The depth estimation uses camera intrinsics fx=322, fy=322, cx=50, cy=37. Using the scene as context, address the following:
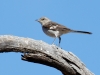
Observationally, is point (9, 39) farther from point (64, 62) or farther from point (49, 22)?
point (49, 22)

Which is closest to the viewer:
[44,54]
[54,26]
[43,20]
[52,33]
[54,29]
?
[44,54]

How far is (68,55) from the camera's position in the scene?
6.02 m

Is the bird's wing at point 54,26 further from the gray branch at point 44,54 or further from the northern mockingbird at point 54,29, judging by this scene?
the gray branch at point 44,54

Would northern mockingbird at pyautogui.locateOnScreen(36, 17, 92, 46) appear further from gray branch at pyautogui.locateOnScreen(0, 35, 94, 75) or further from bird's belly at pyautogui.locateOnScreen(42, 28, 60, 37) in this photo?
gray branch at pyautogui.locateOnScreen(0, 35, 94, 75)

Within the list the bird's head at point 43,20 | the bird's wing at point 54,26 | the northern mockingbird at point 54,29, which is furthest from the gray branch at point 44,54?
the bird's head at point 43,20

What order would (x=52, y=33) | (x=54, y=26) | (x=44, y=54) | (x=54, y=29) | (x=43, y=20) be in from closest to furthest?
(x=44, y=54), (x=52, y=33), (x=54, y=29), (x=54, y=26), (x=43, y=20)

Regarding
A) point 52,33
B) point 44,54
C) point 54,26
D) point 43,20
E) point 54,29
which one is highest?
point 43,20

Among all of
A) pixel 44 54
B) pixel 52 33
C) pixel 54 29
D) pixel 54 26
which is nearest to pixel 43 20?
pixel 54 26

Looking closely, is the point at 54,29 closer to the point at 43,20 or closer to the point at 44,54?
the point at 43,20

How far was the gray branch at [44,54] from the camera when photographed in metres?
5.42

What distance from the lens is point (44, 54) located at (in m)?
5.68

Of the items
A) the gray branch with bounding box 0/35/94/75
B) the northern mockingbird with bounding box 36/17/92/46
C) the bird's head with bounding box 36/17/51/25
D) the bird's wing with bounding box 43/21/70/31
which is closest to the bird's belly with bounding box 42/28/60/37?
the northern mockingbird with bounding box 36/17/92/46

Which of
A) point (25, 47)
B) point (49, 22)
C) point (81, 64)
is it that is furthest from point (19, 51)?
point (49, 22)

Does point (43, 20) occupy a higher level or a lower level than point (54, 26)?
higher
